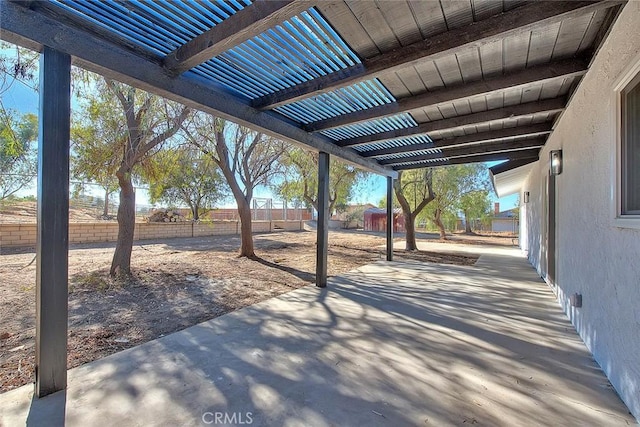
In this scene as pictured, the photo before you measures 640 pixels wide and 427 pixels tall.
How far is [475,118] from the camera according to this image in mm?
4008

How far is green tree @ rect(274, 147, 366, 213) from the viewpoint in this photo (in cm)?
959

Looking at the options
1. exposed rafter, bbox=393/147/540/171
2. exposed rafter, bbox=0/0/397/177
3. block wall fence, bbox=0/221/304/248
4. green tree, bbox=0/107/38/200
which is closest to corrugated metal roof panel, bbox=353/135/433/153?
exposed rafter, bbox=393/147/540/171

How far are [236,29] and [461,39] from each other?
166 cm

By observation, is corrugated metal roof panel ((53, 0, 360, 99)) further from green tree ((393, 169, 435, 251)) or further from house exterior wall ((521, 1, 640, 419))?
green tree ((393, 169, 435, 251))

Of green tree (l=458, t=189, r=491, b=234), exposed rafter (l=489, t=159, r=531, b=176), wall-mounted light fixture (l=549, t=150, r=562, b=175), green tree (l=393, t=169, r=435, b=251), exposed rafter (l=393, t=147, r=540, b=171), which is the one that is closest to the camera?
wall-mounted light fixture (l=549, t=150, r=562, b=175)

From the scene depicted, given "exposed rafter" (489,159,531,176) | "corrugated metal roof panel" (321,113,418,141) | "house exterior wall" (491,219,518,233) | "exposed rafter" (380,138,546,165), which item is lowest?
"house exterior wall" (491,219,518,233)

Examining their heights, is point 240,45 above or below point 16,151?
above

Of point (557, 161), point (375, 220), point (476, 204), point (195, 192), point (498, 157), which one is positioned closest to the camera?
point (557, 161)

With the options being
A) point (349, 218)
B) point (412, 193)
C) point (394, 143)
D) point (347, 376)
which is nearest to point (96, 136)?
point (394, 143)

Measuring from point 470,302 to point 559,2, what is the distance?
11.8 feet

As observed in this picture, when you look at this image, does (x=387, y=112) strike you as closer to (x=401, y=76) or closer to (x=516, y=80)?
(x=401, y=76)

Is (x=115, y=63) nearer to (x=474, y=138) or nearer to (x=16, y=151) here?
(x=16, y=151)

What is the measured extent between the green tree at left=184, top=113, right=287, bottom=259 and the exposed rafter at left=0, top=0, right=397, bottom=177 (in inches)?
141

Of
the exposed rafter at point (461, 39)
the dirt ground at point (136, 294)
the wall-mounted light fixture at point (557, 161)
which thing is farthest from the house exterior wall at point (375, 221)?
the exposed rafter at point (461, 39)
